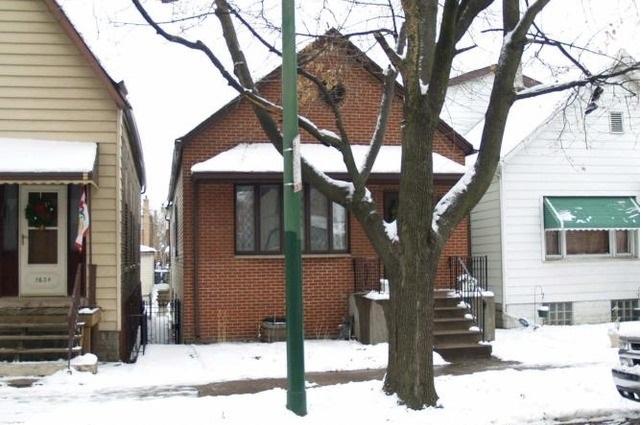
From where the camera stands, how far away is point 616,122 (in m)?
17.5

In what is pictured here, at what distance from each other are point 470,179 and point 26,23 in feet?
26.3

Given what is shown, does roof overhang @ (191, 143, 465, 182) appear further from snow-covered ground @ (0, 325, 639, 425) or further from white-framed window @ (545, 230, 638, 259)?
white-framed window @ (545, 230, 638, 259)

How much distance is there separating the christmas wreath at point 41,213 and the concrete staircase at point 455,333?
7049mm

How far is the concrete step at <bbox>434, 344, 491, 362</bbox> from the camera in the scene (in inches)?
481

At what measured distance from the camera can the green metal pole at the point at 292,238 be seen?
7281mm

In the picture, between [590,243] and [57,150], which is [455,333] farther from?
[57,150]

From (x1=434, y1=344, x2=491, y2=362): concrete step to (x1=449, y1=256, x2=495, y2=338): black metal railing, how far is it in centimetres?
78

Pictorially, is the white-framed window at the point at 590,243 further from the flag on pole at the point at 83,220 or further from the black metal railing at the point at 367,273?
the flag on pole at the point at 83,220

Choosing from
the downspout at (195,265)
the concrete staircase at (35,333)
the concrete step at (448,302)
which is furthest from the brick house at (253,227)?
the concrete staircase at (35,333)

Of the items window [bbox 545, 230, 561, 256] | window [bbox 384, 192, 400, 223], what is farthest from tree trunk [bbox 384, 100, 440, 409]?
window [bbox 545, 230, 561, 256]

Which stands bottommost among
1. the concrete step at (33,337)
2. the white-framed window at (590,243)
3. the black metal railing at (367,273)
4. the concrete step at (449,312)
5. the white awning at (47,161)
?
the concrete step at (33,337)

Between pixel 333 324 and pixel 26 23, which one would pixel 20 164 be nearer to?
pixel 26 23

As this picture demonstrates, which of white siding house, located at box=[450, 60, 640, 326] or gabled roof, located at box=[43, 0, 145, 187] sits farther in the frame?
white siding house, located at box=[450, 60, 640, 326]

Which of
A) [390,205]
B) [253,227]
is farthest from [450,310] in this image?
[253,227]
